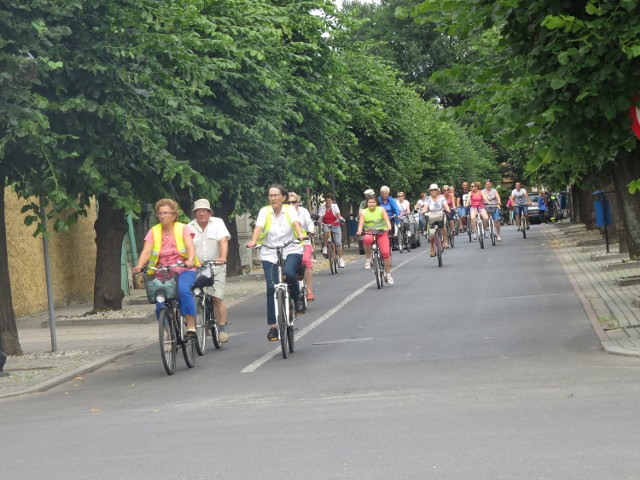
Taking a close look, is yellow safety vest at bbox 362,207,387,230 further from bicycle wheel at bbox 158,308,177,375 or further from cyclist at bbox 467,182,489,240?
cyclist at bbox 467,182,489,240

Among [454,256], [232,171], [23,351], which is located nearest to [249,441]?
[23,351]

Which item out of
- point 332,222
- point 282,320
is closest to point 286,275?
point 282,320

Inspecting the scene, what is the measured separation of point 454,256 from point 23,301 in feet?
41.2

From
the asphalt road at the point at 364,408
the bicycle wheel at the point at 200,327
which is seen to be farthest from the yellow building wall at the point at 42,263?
the asphalt road at the point at 364,408

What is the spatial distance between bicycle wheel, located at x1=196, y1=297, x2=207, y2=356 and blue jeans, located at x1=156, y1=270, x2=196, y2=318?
0.78 metres

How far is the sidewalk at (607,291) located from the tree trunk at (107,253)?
782 centimetres

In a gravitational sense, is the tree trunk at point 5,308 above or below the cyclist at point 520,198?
below

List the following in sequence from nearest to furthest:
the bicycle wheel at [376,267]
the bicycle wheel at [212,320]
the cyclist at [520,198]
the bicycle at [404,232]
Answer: the bicycle wheel at [212,320] < the bicycle wheel at [376,267] < the bicycle at [404,232] < the cyclist at [520,198]

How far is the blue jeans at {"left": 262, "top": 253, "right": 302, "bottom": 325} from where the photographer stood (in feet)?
48.3

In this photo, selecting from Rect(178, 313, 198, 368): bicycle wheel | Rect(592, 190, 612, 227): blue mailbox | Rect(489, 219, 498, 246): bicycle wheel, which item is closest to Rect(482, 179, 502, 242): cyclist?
Rect(489, 219, 498, 246): bicycle wheel

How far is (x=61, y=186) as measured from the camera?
16.0 metres

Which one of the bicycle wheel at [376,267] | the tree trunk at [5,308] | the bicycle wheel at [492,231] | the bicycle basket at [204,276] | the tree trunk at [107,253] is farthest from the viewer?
the bicycle wheel at [492,231]

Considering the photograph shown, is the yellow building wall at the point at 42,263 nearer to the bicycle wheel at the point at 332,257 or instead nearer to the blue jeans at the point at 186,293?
the bicycle wheel at the point at 332,257

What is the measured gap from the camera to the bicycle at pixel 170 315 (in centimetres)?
1367
